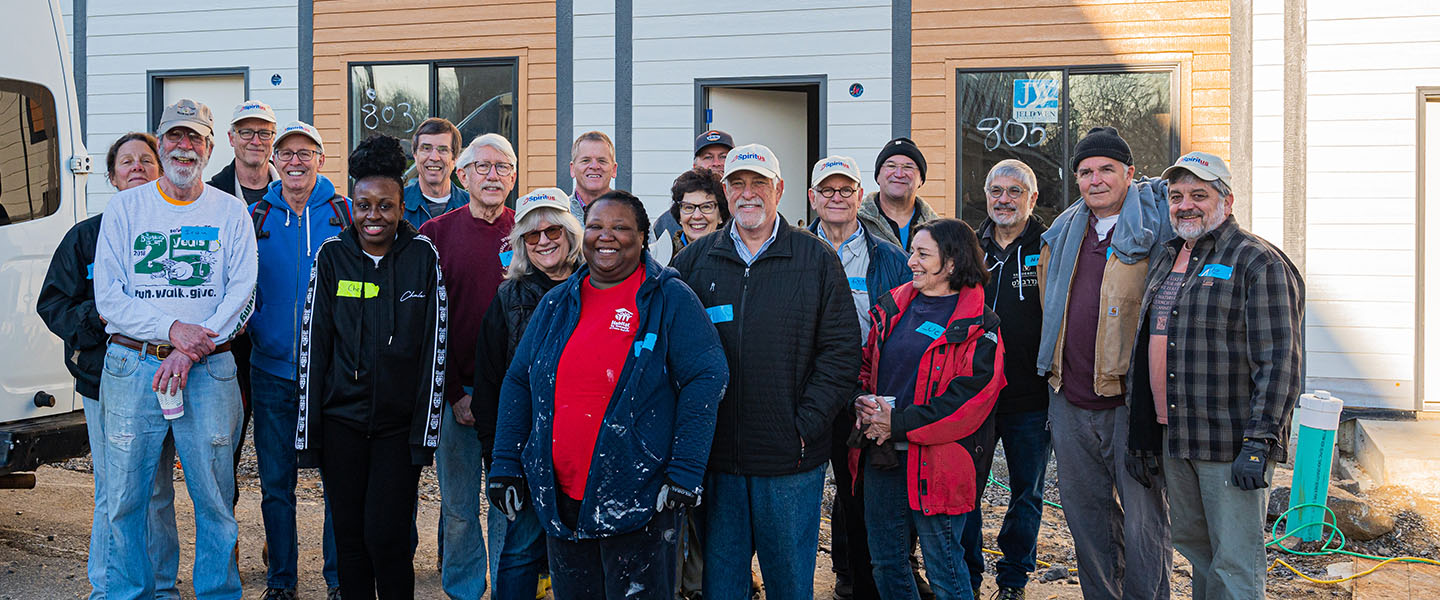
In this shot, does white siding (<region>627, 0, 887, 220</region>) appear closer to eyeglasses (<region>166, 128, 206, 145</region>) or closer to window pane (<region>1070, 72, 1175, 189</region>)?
window pane (<region>1070, 72, 1175, 189</region>)

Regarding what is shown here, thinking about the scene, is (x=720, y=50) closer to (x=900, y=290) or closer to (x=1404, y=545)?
(x=900, y=290)

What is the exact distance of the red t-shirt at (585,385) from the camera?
3.47m

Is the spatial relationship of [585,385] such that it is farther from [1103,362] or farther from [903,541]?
[1103,362]

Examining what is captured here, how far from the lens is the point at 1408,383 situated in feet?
25.8

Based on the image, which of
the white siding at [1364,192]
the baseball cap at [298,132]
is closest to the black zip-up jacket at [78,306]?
the baseball cap at [298,132]

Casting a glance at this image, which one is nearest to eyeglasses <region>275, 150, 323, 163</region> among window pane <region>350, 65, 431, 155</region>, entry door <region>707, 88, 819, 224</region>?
entry door <region>707, 88, 819, 224</region>

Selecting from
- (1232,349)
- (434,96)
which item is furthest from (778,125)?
(1232,349)

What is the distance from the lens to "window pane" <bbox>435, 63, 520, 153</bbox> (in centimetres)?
1002

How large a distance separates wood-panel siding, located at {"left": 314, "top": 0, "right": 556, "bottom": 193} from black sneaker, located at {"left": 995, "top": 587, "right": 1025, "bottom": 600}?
6277 millimetres

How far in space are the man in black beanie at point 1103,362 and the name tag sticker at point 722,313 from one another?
58.4 inches

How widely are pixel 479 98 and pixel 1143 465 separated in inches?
299

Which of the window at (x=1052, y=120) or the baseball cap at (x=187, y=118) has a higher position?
the window at (x=1052, y=120)

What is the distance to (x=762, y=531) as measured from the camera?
153 inches

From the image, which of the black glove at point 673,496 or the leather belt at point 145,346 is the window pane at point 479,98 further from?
the black glove at point 673,496
